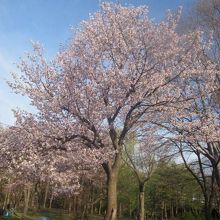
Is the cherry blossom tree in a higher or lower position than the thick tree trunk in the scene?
higher

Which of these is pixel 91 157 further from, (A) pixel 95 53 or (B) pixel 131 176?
(B) pixel 131 176

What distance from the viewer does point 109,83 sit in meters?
16.5

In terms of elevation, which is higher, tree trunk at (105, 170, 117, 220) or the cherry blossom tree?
the cherry blossom tree

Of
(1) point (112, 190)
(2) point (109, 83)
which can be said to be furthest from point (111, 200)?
(2) point (109, 83)

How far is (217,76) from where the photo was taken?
71.1 ft

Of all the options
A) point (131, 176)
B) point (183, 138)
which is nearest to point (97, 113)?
point (183, 138)

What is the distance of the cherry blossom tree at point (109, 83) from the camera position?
639 inches

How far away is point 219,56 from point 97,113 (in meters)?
10.6

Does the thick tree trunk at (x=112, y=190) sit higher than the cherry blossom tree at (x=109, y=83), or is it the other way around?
the cherry blossom tree at (x=109, y=83)

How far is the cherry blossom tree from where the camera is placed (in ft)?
53.3

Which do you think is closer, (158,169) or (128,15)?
(128,15)

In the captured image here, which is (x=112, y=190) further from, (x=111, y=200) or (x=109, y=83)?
(x=109, y=83)

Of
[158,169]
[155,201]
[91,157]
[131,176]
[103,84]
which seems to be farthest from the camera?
[155,201]

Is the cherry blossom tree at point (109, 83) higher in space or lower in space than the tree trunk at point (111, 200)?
higher
